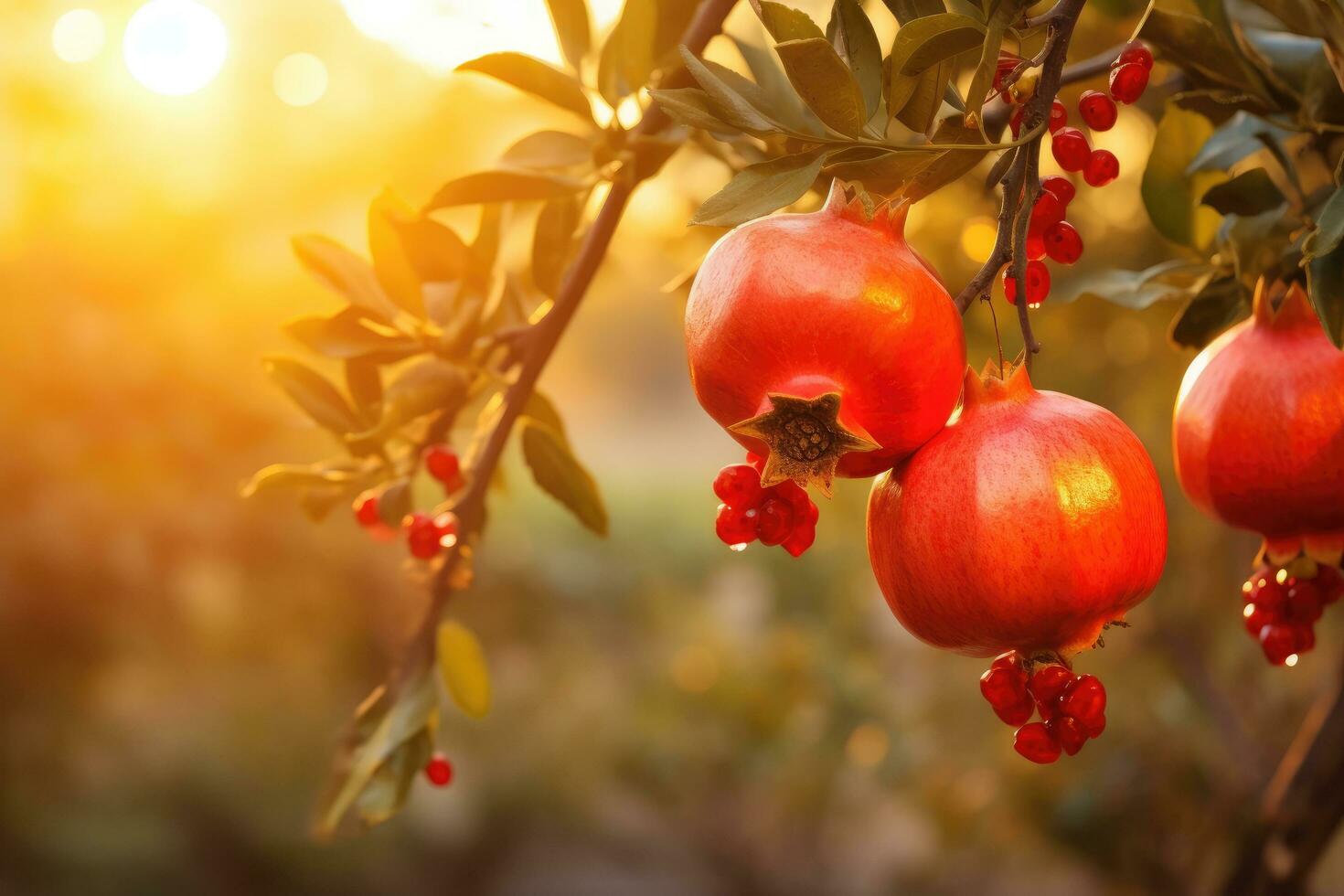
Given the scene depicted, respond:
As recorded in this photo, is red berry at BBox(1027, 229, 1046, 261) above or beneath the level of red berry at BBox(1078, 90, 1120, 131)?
beneath

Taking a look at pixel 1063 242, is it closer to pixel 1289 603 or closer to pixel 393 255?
pixel 1289 603

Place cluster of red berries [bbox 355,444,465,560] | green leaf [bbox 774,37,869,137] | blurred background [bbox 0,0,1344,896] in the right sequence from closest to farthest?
1. green leaf [bbox 774,37,869,137]
2. cluster of red berries [bbox 355,444,465,560]
3. blurred background [bbox 0,0,1344,896]

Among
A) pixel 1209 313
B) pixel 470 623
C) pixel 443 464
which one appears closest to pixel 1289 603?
pixel 1209 313

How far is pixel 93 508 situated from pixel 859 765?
1.26 metres

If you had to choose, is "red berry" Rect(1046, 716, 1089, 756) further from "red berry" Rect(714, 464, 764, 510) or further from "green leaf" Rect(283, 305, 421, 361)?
"green leaf" Rect(283, 305, 421, 361)

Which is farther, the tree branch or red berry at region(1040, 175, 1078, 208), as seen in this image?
the tree branch

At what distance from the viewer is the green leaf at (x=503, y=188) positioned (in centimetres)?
42

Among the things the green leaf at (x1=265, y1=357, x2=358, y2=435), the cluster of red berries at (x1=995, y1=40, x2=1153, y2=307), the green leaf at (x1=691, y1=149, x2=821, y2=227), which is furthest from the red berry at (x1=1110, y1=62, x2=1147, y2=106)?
the green leaf at (x1=265, y1=357, x2=358, y2=435)

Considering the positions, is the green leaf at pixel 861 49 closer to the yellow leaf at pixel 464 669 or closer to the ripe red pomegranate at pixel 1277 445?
the ripe red pomegranate at pixel 1277 445

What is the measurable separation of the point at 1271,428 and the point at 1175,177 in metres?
0.12

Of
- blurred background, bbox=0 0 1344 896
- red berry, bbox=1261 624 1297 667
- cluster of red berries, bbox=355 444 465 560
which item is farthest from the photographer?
blurred background, bbox=0 0 1344 896

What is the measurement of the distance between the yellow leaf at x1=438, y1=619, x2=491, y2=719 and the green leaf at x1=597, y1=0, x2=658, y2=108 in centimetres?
24

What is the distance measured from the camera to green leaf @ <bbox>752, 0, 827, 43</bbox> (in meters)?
0.29

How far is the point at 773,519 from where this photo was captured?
0.32 meters
